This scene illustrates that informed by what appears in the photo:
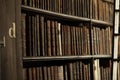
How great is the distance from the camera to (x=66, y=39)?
223 cm

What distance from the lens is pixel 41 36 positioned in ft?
6.39

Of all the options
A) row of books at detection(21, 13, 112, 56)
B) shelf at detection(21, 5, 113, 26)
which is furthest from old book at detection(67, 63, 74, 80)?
shelf at detection(21, 5, 113, 26)

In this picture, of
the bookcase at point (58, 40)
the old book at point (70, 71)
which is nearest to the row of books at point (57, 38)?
the bookcase at point (58, 40)

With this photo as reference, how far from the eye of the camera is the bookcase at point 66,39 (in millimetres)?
1885

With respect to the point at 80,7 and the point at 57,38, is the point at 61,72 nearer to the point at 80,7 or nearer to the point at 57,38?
the point at 57,38

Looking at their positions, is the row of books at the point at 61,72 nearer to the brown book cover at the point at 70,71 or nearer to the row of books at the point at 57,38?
the brown book cover at the point at 70,71

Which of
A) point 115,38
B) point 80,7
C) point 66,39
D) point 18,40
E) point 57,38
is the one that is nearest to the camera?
point 18,40

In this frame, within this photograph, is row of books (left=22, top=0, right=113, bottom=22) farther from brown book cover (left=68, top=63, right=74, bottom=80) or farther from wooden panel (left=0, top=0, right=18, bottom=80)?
brown book cover (left=68, top=63, right=74, bottom=80)

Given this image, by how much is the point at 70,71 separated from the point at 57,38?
0.35 meters

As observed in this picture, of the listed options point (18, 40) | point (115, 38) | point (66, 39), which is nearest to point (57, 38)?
point (66, 39)

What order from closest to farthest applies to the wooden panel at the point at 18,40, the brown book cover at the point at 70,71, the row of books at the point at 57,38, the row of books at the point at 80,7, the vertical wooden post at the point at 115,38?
the wooden panel at the point at 18,40 < the row of books at the point at 57,38 < the row of books at the point at 80,7 < the brown book cover at the point at 70,71 < the vertical wooden post at the point at 115,38

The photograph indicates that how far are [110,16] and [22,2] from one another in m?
1.42

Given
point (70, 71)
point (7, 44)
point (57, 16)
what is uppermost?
point (57, 16)

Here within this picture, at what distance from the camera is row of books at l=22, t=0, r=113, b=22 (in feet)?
6.56
